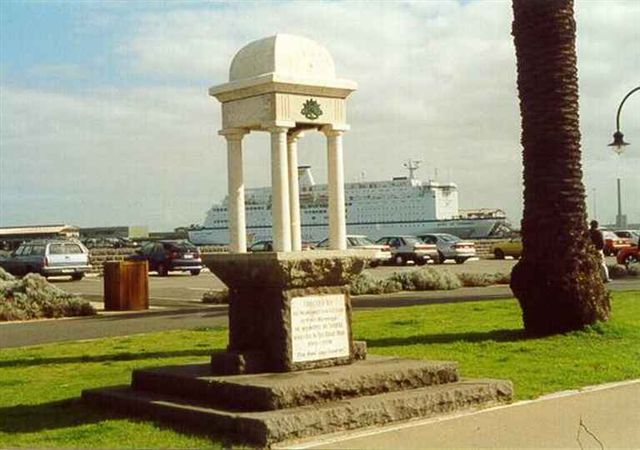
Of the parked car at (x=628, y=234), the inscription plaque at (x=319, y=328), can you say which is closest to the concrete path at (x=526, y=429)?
the inscription plaque at (x=319, y=328)

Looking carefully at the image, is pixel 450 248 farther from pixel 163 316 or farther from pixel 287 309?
pixel 287 309

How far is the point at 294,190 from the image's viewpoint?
891cm

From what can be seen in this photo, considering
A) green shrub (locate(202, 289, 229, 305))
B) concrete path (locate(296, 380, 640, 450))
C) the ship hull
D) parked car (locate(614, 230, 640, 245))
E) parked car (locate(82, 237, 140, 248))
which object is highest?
the ship hull

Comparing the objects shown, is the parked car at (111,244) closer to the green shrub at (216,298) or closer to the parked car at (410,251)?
the parked car at (410,251)

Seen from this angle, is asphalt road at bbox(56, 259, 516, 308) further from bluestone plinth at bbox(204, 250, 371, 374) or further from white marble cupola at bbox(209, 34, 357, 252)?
bluestone plinth at bbox(204, 250, 371, 374)

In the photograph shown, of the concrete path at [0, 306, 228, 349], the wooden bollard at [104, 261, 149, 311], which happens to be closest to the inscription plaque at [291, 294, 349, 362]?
the concrete path at [0, 306, 228, 349]

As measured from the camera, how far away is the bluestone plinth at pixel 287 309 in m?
7.93

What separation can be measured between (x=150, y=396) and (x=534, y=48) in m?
6.72

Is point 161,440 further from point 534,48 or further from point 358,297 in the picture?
point 358,297

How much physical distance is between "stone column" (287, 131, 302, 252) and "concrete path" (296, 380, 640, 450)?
240cm

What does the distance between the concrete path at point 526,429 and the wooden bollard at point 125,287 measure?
520 inches

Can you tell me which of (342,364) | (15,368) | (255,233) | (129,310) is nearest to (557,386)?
(342,364)

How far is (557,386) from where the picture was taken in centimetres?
874

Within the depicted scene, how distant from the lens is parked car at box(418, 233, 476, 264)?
43.6m
